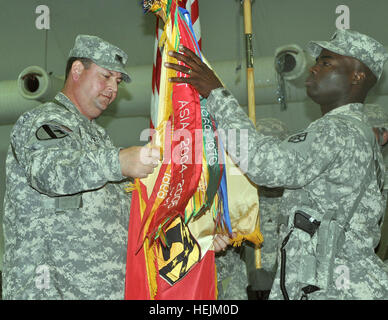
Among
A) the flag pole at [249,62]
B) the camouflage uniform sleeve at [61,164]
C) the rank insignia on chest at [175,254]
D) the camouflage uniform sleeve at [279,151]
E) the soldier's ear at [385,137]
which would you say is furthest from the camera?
the flag pole at [249,62]

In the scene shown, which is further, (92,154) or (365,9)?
(365,9)

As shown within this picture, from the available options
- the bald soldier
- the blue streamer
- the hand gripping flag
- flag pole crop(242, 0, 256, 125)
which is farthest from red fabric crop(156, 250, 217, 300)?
flag pole crop(242, 0, 256, 125)

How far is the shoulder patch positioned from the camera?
6.44 ft

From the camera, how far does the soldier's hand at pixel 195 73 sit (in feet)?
6.41

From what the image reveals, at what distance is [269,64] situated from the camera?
14.8 feet

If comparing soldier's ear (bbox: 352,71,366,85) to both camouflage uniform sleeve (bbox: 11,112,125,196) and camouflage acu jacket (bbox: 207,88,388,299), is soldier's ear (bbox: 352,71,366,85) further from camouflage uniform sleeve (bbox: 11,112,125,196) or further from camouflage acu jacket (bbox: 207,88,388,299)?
camouflage uniform sleeve (bbox: 11,112,125,196)

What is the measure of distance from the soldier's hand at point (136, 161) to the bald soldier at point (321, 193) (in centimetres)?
28

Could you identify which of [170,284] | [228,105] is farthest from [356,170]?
[170,284]

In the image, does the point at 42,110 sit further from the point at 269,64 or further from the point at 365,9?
the point at 365,9

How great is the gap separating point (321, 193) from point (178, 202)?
51 centimetres

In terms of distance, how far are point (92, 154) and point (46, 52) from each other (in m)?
3.55

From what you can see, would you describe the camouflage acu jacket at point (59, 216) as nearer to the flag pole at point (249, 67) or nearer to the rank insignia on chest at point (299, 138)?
the rank insignia on chest at point (299, 138)

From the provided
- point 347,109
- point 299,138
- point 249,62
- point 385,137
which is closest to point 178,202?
point 299,138

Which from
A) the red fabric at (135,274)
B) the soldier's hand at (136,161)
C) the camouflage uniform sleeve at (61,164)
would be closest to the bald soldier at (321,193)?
the soldier's hand at (136,161)
